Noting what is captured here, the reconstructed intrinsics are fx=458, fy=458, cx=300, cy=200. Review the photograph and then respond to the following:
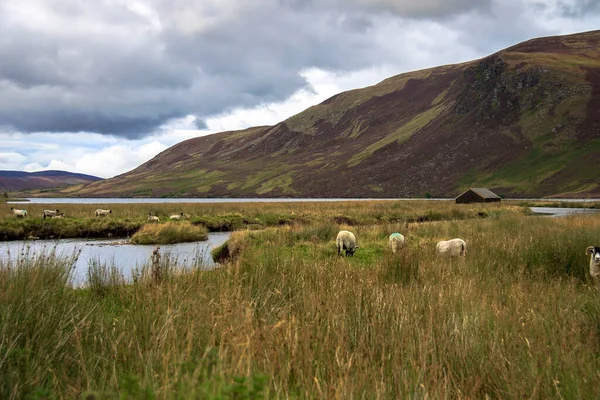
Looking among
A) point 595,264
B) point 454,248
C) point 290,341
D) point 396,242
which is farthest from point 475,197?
point 290,341

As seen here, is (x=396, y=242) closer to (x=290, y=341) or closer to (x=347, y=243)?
(x=347, y=243)

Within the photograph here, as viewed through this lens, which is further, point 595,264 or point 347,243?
point 347,243

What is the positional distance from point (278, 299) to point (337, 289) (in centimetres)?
84

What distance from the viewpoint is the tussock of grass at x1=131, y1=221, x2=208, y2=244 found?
25.5 m

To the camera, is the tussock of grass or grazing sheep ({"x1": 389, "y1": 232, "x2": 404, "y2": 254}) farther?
the tussock of grass

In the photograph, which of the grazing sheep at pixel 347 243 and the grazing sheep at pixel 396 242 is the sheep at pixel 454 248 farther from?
the grazing sheep at pixel 347 243

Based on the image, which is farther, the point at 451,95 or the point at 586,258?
the point at 451,95

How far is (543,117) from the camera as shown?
12238 cm

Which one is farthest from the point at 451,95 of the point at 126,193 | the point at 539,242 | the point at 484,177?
the point at 539,242

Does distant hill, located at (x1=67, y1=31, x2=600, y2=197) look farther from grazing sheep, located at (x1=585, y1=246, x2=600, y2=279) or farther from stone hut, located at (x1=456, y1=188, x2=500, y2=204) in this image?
grazing sheep, located at (x1=585, y1=246, x2=600, y2=279)

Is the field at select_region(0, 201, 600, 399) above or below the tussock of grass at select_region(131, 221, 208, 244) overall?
above

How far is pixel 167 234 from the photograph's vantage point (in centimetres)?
2630

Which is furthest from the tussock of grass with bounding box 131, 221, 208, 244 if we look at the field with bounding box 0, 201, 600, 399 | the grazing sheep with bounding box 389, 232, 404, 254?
the field with bounding box 0, 201, 600, 399

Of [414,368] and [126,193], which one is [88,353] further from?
[126,193]
